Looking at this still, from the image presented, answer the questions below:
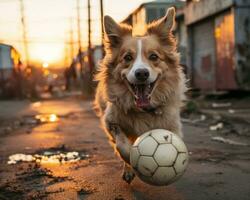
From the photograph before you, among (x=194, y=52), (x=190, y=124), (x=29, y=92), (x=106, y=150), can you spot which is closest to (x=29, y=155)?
(x=106, y=150)

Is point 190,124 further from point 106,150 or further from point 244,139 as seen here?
point 106,150

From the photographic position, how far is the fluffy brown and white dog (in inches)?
222

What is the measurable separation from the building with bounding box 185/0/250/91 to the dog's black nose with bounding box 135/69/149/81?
14.9m

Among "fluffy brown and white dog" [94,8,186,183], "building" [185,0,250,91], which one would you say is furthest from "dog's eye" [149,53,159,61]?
"building" [185,0,250,91]

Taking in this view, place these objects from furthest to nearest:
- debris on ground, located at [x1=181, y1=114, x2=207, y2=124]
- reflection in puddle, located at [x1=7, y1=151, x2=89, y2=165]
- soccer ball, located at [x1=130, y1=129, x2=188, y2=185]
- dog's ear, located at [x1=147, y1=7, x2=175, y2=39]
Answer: debris on ground, located at [x1=181, y1=114, x2=207, y2=124] → reflection in puddle, located at [x1=7, y1=151, x2=89, y2=165] → dog's ear, located at [x1=147, y1=7, x2=175, y2=39] → soccer ball, located at [x1=130, y1=129, x2=188, y2=185]

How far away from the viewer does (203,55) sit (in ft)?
85.0

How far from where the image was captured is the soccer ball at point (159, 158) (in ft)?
15.8

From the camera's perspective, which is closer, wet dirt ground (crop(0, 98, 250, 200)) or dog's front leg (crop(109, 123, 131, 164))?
wet dirt ground (crop(0, 98, 250, 200))

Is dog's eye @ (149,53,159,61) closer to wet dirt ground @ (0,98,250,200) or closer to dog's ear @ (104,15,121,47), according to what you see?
dog's ear @ (104,15,121,47)

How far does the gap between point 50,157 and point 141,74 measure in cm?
313

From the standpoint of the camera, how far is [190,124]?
12.6m

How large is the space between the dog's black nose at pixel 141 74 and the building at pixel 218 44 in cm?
1493

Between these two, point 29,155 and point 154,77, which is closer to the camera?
point 154,77

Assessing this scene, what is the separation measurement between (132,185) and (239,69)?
50.3ft
